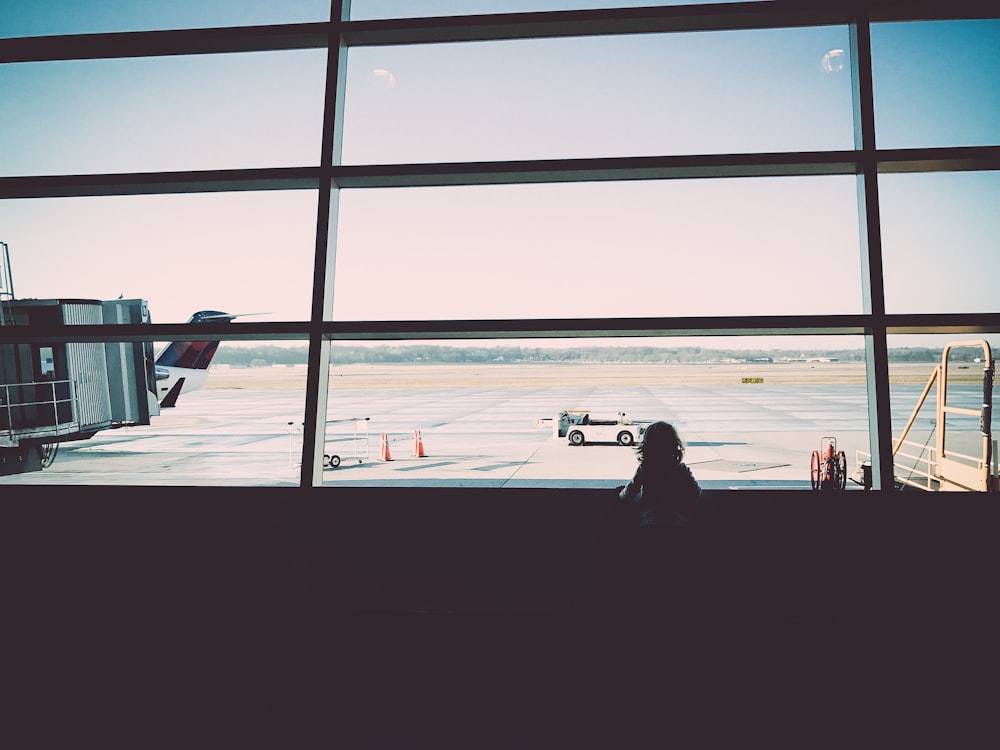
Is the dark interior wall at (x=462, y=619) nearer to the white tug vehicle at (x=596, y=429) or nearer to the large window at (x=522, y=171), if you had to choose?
the large window at (x=522, y=171)

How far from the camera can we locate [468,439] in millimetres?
15742

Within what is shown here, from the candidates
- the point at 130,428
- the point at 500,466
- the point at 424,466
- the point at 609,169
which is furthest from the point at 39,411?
the point at 609,169

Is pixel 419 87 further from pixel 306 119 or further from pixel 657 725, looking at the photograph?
pixel 657 725

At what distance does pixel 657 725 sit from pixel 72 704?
2294 millimetres

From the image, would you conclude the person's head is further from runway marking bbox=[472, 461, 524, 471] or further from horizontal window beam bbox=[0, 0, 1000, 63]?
runway marking bbox=[472, 461, 524, 471]

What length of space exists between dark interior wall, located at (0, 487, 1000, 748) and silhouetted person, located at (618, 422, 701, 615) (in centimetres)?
4

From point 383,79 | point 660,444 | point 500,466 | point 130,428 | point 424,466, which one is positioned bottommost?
point 500,466

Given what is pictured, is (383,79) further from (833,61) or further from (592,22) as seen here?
(833,61)

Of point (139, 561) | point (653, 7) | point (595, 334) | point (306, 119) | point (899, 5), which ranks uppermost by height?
point (653, 7)

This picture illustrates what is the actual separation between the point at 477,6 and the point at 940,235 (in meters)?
2.20

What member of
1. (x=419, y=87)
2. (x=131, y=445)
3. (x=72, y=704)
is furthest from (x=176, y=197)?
(x=131, y=445)

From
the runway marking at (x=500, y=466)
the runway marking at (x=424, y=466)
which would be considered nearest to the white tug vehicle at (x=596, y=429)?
the runway marking at (x=500, y=466)

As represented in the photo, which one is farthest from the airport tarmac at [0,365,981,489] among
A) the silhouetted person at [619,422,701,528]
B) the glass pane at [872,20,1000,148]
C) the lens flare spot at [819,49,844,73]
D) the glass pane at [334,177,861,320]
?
the lens flare spot at [819,49,844,73]

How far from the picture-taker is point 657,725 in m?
1.79
